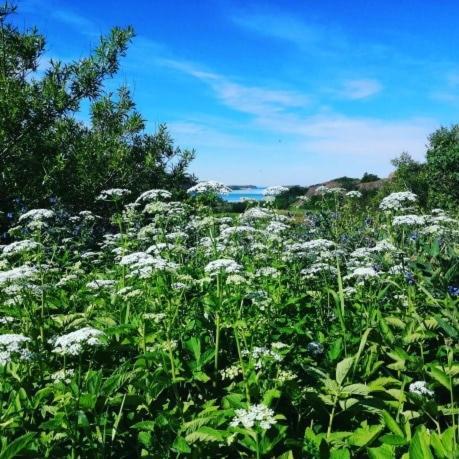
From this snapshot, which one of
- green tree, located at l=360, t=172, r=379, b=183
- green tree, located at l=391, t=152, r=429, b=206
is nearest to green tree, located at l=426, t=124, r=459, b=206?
green tree, located at l=391, t=152, r=429, b=206

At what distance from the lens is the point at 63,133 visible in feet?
37.6

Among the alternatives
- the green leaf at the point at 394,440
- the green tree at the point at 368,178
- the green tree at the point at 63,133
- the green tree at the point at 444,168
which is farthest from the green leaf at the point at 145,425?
the green tree at the point at 368,178

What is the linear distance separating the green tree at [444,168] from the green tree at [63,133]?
27.6 meters

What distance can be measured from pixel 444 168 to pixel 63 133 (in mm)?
31393

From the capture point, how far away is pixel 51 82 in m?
10.9

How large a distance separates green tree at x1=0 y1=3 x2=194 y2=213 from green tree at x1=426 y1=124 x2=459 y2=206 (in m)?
27.6

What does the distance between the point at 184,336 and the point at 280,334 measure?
0.82 metres

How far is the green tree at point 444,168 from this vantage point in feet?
116

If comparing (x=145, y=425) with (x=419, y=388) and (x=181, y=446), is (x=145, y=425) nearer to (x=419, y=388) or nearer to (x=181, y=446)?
(x=181, y=446)

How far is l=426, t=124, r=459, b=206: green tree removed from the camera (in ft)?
116

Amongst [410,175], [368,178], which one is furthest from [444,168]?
[368,178]

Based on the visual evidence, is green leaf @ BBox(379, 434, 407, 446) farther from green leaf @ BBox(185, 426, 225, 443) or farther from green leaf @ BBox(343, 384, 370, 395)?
green leaf @ BBox(185, 426, 225, 443)

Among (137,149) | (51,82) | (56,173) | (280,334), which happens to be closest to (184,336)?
(280,334)

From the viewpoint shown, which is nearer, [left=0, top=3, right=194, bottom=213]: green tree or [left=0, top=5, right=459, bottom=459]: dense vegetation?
[left=0, top=5, right=459, bottom=459]: dense vegetation
